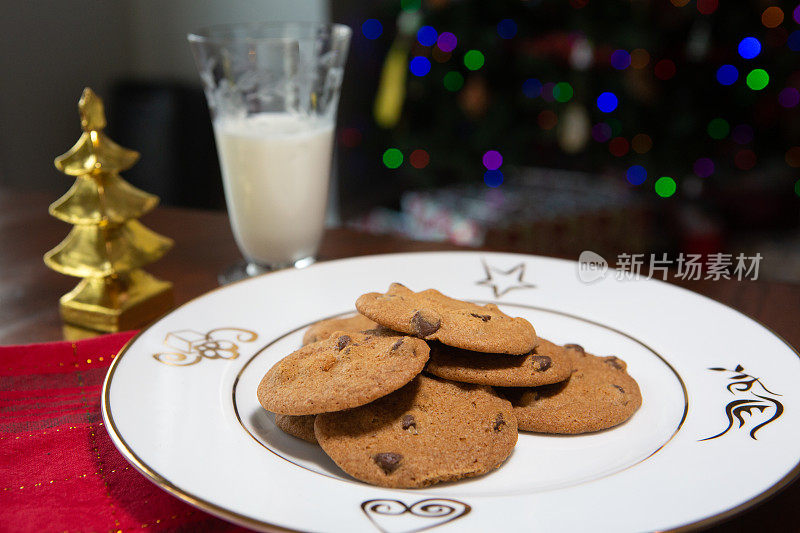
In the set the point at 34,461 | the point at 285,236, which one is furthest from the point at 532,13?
the point at 34,461

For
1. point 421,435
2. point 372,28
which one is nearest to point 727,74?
point 372,28

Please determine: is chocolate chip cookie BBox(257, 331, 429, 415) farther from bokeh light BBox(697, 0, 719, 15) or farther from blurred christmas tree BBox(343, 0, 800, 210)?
bokeh light BBox(697, 0, 719, 15)

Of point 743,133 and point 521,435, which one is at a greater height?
point 743,133

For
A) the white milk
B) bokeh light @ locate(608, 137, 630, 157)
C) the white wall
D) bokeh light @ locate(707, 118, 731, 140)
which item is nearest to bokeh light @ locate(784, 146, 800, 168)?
bokeh light @ locate(707, 118, 731, 140)

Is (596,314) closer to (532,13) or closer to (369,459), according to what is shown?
(369,459)

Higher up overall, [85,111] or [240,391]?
[85,111]

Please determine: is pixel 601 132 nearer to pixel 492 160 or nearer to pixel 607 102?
pixel 607 102
